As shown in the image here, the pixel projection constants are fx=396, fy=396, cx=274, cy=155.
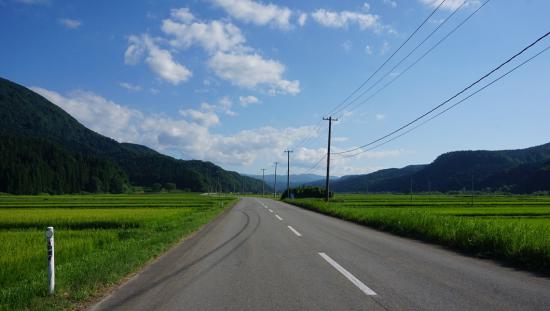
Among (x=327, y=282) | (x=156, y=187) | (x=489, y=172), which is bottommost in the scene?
(x=156, y=187)

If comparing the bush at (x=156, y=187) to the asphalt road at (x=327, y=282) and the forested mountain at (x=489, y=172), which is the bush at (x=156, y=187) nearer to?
the forested mountain at (x=489, y=172)

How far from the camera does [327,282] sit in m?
6.55

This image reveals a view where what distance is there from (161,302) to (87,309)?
961 mm

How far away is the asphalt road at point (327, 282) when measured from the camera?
210 inches

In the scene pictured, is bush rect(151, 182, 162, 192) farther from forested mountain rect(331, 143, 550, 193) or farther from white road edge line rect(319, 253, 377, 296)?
white road edge line rect(319, 253, 377, 296)

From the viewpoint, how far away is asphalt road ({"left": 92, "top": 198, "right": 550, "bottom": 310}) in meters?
5.32

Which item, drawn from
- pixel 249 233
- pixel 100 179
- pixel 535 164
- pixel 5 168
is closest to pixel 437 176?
pixel 535 164

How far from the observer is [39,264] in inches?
364

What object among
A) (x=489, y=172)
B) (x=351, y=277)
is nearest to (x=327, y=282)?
(x=351, y=277)

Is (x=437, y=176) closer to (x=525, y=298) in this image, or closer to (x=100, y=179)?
(x=100, y=179)

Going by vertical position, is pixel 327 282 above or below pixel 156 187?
above

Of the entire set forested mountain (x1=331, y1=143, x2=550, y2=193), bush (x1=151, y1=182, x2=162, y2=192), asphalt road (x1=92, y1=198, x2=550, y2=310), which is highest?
forested mountain (x1=331, y1=143, x2=550, y2=193)

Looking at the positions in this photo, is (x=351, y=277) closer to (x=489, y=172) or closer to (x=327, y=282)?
(x=327, y=282)

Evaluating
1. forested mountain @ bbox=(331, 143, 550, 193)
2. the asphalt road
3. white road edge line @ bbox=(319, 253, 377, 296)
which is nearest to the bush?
forested mountain @ bbox=(331, 143, 550, 193)
